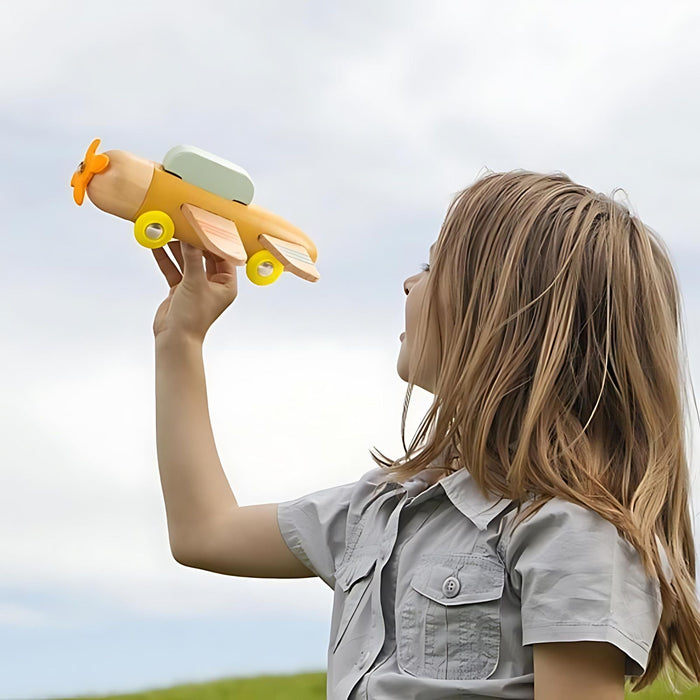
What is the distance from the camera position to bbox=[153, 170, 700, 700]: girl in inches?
36.4

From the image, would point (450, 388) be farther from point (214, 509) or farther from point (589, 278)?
point (214, 509)

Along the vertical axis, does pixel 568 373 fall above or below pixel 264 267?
below

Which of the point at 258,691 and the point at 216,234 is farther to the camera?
the point at 258,691

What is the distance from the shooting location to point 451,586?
38.2 inches

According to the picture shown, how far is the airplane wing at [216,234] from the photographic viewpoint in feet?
3.82

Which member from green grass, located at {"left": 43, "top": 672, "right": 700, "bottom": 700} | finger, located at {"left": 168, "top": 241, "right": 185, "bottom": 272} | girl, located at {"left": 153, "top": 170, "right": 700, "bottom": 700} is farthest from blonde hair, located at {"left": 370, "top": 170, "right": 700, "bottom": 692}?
green grass, located at {"left": 43, "top": 672, "right": 700, "bottom": 700}

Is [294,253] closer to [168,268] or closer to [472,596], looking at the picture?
[168,268]

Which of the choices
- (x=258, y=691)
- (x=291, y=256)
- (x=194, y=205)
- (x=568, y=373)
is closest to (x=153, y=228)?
(x=194, y=205)

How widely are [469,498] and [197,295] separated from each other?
44cm

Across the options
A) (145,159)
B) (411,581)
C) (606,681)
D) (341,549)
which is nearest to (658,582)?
(606,681)

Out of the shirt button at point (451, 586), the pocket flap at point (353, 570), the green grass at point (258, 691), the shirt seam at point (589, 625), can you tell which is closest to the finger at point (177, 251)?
the pocket flap at point (353, 570)

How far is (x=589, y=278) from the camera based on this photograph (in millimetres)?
1067

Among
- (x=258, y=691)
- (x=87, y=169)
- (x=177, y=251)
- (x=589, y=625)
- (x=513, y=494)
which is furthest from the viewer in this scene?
(x=258, y=691)

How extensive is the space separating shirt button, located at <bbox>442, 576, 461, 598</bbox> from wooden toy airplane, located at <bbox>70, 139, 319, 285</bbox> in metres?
0.44
